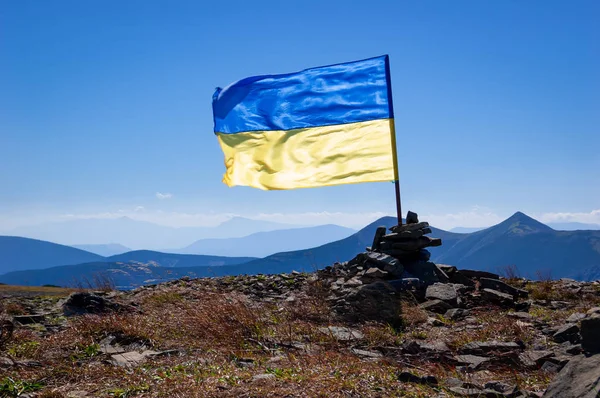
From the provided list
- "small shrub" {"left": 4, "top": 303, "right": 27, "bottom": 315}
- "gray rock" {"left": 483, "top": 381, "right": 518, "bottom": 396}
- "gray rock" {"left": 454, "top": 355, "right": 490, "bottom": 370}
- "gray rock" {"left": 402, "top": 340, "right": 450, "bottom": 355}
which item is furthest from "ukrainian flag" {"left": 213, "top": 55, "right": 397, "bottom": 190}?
"gray rock" {"left": 483, "top": 381, "right": 518, "bottom": 396}

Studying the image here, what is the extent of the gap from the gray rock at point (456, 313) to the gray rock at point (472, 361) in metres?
4.13

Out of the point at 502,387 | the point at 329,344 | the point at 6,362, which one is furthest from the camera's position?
the point at 329,344

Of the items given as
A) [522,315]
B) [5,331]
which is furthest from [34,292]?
[522,315]

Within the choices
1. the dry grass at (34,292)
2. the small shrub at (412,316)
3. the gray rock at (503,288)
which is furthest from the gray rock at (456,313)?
the dry grass at (34,292)

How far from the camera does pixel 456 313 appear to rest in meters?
12.0

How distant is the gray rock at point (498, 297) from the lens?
13.4 meters

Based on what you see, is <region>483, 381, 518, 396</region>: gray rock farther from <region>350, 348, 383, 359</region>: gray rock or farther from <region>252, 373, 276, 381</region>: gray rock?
<region>252, 373, 276, 381</region>: gray rock

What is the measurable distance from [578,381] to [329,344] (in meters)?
4.72

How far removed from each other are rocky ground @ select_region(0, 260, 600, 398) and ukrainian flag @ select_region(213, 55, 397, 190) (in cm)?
350

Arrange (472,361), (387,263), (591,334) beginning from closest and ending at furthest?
(591,334) < (472,361) < (387,263)

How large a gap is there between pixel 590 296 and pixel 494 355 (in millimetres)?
8716

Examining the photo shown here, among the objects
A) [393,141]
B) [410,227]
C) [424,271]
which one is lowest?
[424,271]

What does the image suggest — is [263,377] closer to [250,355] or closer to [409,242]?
[250,355]

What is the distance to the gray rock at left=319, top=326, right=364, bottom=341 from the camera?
9.23 m
